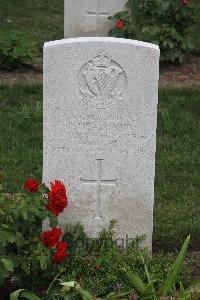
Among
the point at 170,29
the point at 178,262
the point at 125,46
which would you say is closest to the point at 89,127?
the point at 125,46

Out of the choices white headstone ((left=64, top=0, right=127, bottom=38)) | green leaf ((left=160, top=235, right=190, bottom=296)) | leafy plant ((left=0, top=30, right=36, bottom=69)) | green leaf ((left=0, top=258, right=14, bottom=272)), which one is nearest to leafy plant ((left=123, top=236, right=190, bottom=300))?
green leaf ((left=160, top=235, right=190, bottom=296))

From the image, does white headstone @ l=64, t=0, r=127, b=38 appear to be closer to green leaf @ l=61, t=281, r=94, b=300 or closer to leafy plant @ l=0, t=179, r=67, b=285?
leafy plant @ l=0, t=179, r=67, b=285

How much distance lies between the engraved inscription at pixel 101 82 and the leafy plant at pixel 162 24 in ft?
14.7

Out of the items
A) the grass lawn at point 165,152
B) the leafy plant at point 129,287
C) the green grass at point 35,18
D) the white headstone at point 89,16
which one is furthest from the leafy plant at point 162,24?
the leafy plant at point 129,287

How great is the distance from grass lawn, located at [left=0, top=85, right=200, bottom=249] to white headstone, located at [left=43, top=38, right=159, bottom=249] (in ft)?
1.81

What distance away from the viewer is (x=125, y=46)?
4.71 meters

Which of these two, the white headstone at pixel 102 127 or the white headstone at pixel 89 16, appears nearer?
the white headstone at pixel 102 127

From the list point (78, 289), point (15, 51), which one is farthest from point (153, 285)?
point (15, 51)

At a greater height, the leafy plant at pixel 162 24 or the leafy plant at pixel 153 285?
the leafy plant at pixel 162 24

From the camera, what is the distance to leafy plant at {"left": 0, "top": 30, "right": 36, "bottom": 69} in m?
8.94

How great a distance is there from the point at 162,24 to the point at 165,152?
9.11 ft

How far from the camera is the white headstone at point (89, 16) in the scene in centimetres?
964

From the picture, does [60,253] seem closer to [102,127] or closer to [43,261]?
[43,261]

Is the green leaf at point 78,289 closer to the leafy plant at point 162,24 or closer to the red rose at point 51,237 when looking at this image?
the red rose at point 51,237
